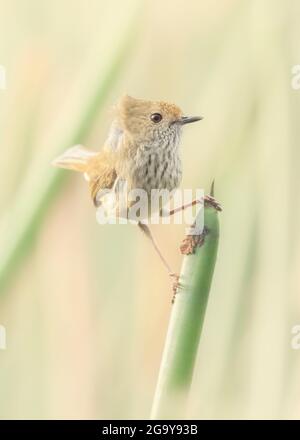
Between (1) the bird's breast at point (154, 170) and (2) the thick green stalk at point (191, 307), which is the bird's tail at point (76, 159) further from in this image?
(2) the thick green stalk at point (191, 307)

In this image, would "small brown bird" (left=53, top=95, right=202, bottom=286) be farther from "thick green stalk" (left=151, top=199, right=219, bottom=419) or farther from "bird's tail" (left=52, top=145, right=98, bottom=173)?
"thick green stalk" (left=151, top=199, right=219, bottom=419)

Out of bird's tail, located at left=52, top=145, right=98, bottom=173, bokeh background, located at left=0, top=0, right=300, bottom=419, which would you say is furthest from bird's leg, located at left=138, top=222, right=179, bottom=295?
bird's tail, located at left=52, top=145, right=98, bottom=173

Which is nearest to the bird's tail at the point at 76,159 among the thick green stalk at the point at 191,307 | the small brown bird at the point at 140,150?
the small brown bird at the point at 140,150
